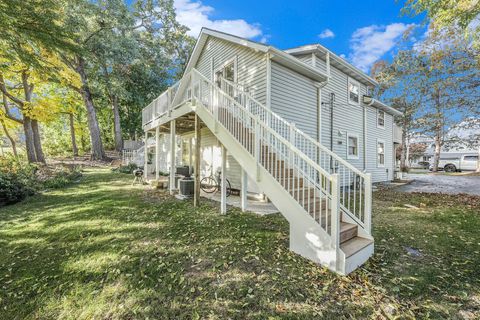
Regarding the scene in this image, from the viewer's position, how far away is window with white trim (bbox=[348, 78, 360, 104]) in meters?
11.6

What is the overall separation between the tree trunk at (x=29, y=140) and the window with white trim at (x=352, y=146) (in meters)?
18.2

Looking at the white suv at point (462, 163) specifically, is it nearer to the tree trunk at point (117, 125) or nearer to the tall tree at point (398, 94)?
the tall tree at point (398, 94)

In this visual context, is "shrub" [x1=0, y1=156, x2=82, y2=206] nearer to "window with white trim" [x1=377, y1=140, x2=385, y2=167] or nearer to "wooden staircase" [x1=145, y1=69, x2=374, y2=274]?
"wooden staircase" [x1=145, y1=69, x2=374, y2=274]

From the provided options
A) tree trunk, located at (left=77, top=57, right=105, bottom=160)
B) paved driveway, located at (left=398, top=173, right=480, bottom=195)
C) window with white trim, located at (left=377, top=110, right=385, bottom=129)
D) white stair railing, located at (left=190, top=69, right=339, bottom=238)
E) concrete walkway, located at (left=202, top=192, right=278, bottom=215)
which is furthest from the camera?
tree trunk, located at (left=77, top=57, right=105, bottom=160)

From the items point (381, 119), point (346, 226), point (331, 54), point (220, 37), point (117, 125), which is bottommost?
point (346, 226)

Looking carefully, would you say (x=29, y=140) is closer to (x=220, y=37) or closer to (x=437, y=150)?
(x=220, y=37)

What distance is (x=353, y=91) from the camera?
12062mm

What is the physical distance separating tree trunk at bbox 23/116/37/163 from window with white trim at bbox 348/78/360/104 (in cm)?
1849

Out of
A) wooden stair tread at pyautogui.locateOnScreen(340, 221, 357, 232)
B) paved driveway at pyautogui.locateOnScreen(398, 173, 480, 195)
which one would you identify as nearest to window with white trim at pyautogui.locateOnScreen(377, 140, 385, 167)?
paved driveway at pyautogui.locateOnScreen(398, 173, 480, 195)

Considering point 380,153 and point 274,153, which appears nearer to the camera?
point 274,153

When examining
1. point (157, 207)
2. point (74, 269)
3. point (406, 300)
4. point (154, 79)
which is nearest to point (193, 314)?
point (74, 269)

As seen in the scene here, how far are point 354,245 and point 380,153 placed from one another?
12.5m

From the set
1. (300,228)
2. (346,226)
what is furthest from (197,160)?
(346,226)

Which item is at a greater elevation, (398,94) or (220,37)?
(398,94)
